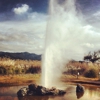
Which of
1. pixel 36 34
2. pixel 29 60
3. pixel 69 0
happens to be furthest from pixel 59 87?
pixel 69 0

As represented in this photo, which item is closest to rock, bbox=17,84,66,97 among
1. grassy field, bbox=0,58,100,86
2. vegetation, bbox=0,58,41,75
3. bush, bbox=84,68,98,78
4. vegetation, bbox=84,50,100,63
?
grassy field, bbox=0,58,100,86

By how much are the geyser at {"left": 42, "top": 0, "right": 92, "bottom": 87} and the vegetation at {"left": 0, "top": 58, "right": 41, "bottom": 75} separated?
169mm

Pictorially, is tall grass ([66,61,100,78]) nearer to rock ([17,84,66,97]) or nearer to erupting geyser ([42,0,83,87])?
erupting geyser ([42,0,83,87])

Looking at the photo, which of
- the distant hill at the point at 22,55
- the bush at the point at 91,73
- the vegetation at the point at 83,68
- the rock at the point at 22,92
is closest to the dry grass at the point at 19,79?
the rock at the point at 22,92

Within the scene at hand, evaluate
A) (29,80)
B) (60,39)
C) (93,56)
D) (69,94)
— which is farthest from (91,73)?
(29,80)

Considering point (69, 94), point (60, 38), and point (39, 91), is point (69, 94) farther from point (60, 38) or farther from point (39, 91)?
point (60, 38)

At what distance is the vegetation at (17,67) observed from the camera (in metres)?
4.49

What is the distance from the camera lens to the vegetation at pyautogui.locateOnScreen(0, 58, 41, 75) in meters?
4.49

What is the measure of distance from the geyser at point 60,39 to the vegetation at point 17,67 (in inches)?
6.7

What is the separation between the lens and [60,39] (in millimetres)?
4500

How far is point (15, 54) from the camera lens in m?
4.54

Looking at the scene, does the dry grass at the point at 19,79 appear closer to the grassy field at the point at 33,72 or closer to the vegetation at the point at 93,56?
the grassy field at the point at 33,72

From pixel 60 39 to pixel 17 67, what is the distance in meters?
0.87

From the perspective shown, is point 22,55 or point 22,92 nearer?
point 22,92
